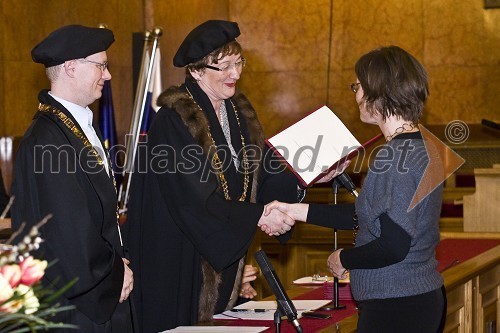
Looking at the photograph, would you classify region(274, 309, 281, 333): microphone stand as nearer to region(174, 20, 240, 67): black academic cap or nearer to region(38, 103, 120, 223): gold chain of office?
region(38, 103, 120, 223): gold chain of office

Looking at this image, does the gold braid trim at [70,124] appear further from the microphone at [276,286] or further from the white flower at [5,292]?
the white flower at [5,292]

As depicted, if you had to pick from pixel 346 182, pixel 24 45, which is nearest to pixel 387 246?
pixel 346 182

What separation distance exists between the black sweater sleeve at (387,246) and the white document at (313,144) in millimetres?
946

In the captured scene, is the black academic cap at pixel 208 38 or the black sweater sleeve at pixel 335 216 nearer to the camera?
the black sweater sleeve at pixel 335 216

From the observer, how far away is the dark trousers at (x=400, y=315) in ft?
10.7

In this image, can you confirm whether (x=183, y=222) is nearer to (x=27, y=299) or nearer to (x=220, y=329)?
→ (x=220, y=329)

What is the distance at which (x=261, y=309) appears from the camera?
12.9 feet

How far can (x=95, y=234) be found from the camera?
346 centimetres

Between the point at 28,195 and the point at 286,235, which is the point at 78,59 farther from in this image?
the point at 286,235

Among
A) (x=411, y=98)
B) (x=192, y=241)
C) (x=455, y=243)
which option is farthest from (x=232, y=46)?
(x=455, y=243)

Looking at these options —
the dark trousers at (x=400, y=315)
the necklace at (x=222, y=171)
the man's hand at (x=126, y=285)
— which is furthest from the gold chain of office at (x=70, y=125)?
the dark trousers at (x=400, y=315)

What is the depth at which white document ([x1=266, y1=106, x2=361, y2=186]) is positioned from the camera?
4172mm

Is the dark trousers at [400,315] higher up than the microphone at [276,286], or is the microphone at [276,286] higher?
the microphone at [276,286]

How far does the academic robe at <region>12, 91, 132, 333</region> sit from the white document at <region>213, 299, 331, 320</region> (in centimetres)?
54
